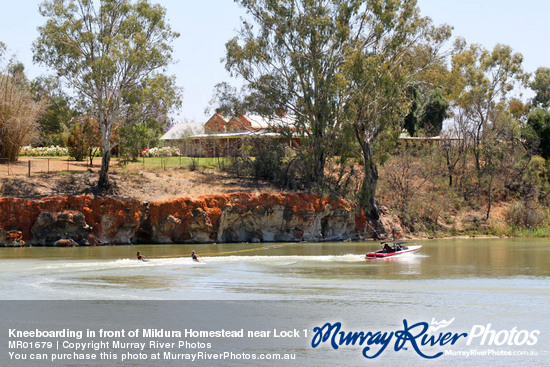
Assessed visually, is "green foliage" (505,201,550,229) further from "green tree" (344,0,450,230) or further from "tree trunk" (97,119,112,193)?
"tree trunk" (97,119,112,193)

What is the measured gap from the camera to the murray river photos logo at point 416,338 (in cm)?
2480

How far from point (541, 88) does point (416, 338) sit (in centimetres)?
11940

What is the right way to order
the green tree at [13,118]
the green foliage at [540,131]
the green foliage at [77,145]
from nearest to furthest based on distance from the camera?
the green tree at [13,118] < the green foliage at [77,145] < the green foliage at [540,131]

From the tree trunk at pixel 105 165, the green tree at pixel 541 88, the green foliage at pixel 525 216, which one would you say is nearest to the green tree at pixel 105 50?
the tree trunk at pixel 105 165

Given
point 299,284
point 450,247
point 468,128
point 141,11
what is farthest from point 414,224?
point 299,284

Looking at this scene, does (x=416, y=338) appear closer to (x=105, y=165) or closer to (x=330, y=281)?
(x=330, y=281)

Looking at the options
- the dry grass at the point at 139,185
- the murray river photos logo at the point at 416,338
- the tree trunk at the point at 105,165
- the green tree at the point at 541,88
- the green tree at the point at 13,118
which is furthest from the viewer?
the green tree at the point at 541,88

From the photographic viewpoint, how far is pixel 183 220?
61.8 metres

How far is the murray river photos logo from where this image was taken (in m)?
24.8

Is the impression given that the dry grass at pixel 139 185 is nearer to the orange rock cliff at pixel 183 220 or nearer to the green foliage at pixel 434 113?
the orange rock cliff at pixel 183 220

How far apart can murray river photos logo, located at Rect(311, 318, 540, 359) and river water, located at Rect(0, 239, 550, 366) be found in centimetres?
74

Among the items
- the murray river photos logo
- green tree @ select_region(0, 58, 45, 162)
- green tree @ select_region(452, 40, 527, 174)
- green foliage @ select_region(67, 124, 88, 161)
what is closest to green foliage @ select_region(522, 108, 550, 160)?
green tree @ select_region(452, 40, 527, 174)

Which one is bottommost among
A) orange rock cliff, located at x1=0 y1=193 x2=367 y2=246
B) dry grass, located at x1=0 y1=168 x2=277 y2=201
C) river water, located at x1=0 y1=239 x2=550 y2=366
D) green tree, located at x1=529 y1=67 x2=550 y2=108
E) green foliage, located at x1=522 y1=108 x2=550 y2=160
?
river water, located at x1=0 y1=239 x2=550 y2=366

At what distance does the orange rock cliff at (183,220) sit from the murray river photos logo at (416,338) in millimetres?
36725
